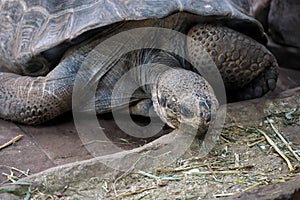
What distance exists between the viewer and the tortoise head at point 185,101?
150 inches

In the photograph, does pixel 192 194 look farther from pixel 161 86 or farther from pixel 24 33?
pixel 24 33

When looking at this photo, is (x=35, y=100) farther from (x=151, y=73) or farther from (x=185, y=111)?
(x=185, y=111)

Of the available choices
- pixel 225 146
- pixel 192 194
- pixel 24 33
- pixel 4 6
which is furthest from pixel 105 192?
pixel 4 6

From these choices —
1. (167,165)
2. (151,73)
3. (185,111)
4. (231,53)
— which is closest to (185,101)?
(185,111)

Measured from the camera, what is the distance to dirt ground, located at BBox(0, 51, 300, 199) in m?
3.33

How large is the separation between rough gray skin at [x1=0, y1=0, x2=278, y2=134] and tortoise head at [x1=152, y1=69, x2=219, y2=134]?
0.02 m

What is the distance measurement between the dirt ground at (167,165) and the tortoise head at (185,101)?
0.14 meters

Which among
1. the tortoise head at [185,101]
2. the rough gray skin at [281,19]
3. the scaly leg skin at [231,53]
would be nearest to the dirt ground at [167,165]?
the tortoise head at [185,101]

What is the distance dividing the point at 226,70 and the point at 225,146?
90 cm

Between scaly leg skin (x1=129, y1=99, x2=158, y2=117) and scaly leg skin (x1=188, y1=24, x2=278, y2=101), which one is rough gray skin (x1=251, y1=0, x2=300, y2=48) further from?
scaly leg skin (x1=129, y1=99, x2=158, y2=117)

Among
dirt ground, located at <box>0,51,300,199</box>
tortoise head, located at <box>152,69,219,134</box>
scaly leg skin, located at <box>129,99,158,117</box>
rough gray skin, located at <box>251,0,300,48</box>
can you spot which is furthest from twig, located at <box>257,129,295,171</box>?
rough gray skin, located at <box>251,0,300,48</box>

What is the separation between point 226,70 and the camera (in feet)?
15.4

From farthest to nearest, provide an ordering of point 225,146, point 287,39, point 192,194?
point 287,39, point 225,146, point 192,194

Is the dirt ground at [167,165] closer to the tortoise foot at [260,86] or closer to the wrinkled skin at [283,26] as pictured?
the tortoise foot at [260,86]
